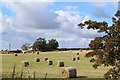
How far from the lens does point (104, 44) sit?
13.3 metres

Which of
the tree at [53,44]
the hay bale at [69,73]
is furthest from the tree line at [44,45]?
the hay bale at [69,73]

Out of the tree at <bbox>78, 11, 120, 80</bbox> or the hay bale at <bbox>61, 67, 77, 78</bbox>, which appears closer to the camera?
the tree at <bbox>78, 11, 120, 80</bbox>

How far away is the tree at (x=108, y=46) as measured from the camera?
12930mm

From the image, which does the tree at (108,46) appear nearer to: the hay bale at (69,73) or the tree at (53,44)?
the hay bale at (69,73)

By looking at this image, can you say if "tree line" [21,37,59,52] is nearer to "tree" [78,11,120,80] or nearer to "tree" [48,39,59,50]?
"tree" [48,39,59,50]

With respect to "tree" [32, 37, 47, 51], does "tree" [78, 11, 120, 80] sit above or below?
below

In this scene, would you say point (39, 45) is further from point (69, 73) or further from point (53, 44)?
point (69, 73)

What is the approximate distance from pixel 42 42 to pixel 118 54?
111931 mm

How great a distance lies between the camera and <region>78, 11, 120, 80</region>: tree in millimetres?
12930

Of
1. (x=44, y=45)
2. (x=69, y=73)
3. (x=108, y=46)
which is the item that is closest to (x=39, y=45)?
(x=44, y=45)

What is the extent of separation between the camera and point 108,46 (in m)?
12.9

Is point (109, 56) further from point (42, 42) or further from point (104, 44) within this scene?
point (42, 42)

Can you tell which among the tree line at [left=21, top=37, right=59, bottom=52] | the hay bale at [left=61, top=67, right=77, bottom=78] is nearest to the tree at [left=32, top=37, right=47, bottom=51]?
the tree line at [left=21, top=37, right=59, bottom=52]

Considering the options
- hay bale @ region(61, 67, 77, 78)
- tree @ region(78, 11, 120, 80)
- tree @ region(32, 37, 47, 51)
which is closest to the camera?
tree @ region(78, 11, 120, 80)
